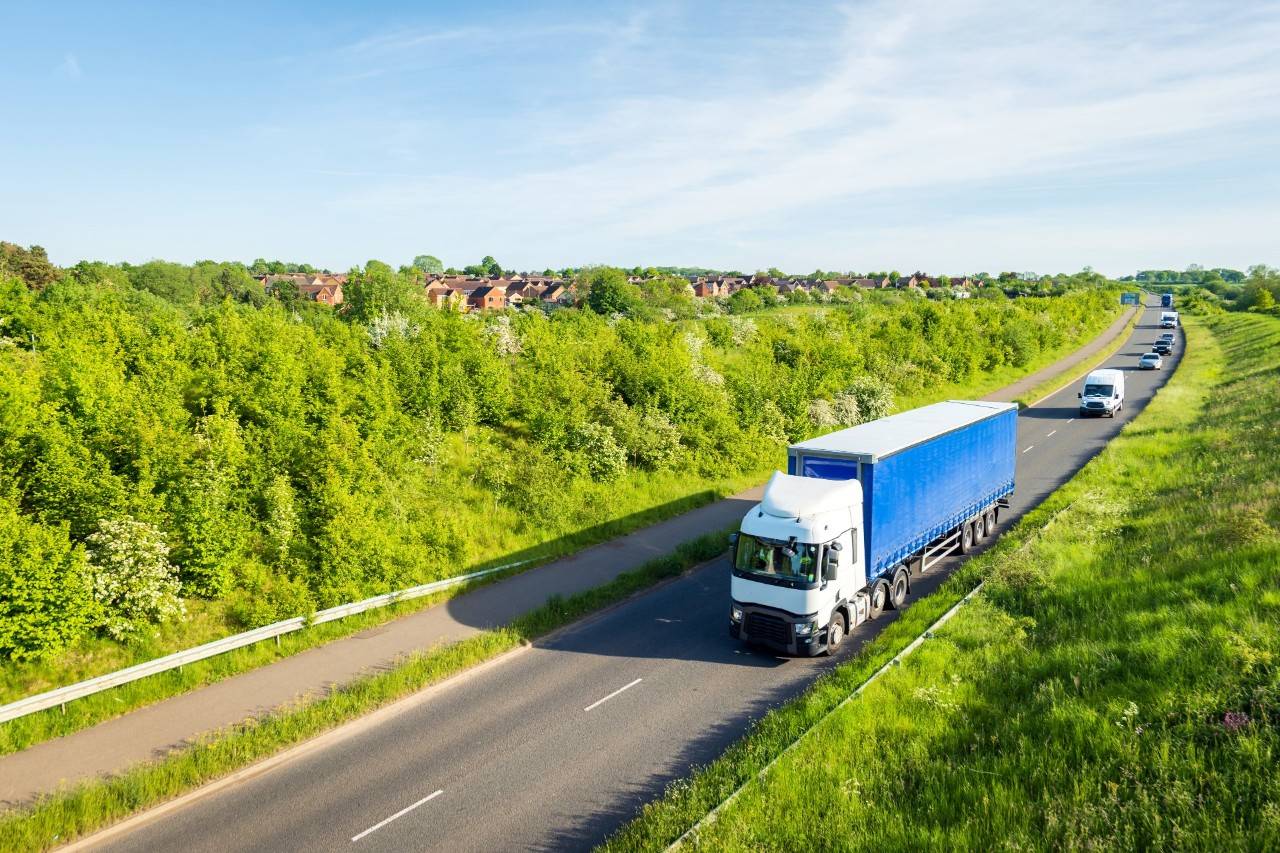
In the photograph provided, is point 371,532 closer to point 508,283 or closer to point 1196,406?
point 1196,406

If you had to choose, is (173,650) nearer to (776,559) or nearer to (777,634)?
(777,634)

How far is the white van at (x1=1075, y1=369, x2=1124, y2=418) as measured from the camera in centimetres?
3919

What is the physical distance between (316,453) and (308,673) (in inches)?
214

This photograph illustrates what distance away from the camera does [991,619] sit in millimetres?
14047

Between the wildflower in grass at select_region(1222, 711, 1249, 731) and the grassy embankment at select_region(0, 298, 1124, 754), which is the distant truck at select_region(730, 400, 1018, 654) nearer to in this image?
the wildflower in grass at select_region(1222, 711, 1249, 731)

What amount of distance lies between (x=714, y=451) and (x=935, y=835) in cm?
2071

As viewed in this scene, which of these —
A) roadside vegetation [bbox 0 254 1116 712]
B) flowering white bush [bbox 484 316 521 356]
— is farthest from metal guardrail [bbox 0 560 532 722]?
flowering white bush [bbox 484 316 521 356]

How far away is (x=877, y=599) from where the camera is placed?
15.9m

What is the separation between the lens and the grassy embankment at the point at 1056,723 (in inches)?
318

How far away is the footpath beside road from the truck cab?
543cm

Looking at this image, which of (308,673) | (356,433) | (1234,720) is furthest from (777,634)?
(356,433)

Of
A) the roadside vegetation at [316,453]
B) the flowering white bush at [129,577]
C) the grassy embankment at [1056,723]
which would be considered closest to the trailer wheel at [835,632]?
the grassy embankment at [1056,723]

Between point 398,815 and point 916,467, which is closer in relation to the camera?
point 398,815

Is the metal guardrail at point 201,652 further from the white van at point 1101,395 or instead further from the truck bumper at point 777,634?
the white van at point 1101,395
